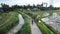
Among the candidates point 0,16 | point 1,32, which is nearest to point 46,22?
point 0,16

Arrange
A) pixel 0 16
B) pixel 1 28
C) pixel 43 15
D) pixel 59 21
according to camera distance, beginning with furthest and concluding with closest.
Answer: pixel 43 15
pixel 59 21
pixel 0 16
pixel 1 28

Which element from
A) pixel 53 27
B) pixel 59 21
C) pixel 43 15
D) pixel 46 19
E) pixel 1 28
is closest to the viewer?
pixel 1 28

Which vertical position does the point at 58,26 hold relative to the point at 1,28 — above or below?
below

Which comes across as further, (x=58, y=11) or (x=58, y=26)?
(x=58, y=11)

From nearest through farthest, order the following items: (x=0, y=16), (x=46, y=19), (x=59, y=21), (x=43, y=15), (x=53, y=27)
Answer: (x=0, y=16)
(x=53, y=27)
(x=59, y=21)
(x=46, y=19)
(x=43, y=15)

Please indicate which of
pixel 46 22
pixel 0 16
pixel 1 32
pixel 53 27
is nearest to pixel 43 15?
pixel 46 22

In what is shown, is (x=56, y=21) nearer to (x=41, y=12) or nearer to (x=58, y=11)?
(x=58, y=11)

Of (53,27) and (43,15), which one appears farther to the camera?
(43,15)

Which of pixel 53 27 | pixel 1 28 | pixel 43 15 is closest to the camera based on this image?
pixel 1 28

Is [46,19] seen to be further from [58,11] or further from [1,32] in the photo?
[1,32]
